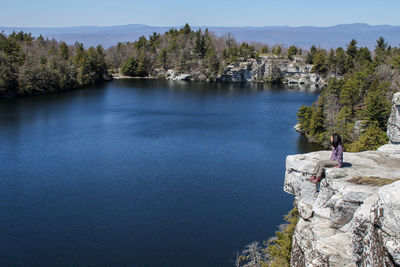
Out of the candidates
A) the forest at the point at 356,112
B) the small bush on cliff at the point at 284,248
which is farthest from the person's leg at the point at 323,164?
the forest at the point at 356,112

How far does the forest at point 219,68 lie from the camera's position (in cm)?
3762

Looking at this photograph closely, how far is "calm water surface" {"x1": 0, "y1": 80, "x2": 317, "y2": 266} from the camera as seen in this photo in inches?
820

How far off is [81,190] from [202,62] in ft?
270

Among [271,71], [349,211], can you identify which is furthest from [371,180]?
[271,71]

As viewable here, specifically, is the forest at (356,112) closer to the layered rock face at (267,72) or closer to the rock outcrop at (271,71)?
the rock outcrop at (271,71)

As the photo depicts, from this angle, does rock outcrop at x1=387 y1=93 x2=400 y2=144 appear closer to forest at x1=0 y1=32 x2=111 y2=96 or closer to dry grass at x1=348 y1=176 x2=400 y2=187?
dry grass at x1=348 y1=176 x2=400 y2=187

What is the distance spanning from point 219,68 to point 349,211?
94.6 meters

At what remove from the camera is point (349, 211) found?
10953 mm

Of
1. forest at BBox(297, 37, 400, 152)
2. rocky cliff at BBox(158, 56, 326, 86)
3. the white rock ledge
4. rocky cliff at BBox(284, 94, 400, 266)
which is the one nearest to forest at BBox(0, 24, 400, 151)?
forest at BBox(297, 37, 400, 152)

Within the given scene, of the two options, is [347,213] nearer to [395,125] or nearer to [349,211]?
[349,211]

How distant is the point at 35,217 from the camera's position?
23750 millimetres

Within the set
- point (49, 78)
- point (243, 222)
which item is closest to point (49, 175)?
point (243, 222)

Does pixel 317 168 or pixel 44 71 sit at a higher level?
pixel 44 71

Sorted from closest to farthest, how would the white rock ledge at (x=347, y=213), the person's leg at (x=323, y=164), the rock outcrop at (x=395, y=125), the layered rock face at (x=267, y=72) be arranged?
the white rock ledge at (x=347, y=213), the person's leg at (x=323, y=164), the rock outcrop at (x=395, y=125), the layered rock face at (x=267, y=72)
